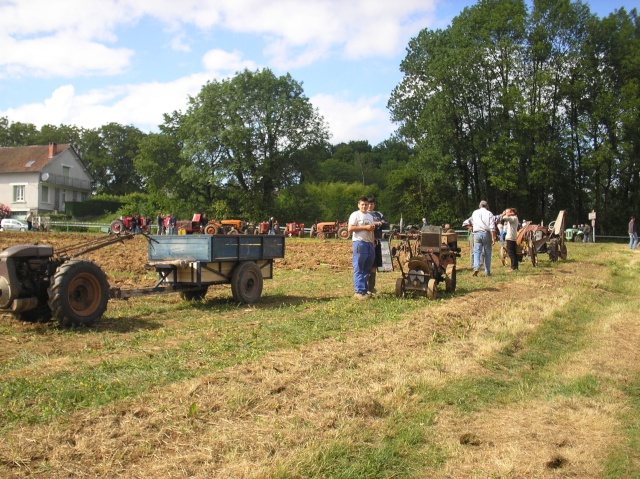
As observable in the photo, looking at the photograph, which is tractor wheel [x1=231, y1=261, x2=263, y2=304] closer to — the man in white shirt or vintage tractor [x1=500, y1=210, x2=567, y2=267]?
the man in white shirt

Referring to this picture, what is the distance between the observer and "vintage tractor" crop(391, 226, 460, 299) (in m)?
11.0

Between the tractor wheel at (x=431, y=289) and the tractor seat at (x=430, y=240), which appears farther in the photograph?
the tractor seat at (x=430, y=240)

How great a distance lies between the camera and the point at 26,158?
6562cm

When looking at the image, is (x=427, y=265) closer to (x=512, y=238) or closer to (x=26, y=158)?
(x=512, y=238)

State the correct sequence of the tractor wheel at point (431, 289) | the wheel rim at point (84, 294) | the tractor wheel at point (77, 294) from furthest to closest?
1. the tractor wheel at point (431, 289)
2. the wheel rim at point (84, 294)
3. the tractor wheel at point (77, 294)

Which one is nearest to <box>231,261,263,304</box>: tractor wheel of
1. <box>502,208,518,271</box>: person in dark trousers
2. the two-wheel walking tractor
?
the two-wheel walking tractor

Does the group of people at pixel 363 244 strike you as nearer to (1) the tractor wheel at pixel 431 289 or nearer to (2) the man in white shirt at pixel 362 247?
(2) the man in white shirt at pixel 362 247

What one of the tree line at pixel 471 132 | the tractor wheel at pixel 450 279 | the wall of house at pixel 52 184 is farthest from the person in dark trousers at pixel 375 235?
the wall of house at pixel 52 184

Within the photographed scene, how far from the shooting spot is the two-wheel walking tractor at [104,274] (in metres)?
7.96

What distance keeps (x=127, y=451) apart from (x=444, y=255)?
29.1 ft

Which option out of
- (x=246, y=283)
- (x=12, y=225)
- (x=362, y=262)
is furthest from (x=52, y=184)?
(x=362, y=262)

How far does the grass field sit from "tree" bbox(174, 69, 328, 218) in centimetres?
4376

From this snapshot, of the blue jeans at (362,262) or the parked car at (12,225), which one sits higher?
the parked car at (12,225)

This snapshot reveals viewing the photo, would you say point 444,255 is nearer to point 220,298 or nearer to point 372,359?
point 220,298
